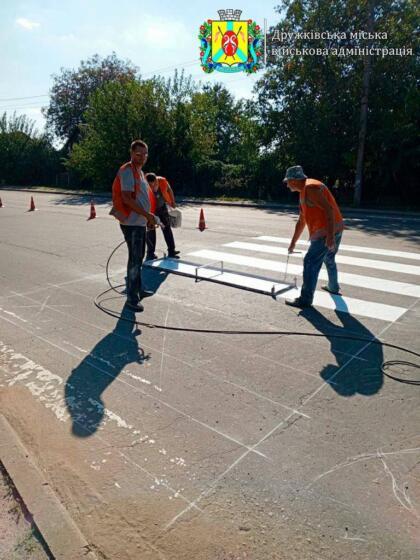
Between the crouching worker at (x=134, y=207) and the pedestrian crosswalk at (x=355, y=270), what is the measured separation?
6.77ft

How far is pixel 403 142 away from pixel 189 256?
14.6m

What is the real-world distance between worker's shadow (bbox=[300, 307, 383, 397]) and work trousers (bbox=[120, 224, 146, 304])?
230 centimetres

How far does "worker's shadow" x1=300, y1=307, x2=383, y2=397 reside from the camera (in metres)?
3.92

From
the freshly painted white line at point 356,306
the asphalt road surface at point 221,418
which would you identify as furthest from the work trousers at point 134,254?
the freshly painted white line at point 356,306

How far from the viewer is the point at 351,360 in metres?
4.43

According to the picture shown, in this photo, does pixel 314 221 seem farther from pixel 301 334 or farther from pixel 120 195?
pixel 120 195

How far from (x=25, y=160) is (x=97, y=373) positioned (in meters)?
44.0

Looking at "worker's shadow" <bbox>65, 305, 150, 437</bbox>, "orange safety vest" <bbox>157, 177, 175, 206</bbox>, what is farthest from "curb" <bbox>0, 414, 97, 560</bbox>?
"orange safety vest" <bbox>157, 177, 175, 206</bbox>

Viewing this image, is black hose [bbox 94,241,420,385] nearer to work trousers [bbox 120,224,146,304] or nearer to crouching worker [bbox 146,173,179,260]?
work trousers [bbox 120,224,146,304]

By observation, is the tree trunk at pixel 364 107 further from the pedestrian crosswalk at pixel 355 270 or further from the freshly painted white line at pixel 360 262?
the freshly painted white line at pixel 360 262

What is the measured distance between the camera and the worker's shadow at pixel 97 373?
3.50 m

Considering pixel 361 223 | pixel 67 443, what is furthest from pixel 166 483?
pixel 361 223

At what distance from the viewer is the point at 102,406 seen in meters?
3.66

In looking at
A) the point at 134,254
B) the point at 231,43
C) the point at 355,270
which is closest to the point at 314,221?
the point at 134,254
